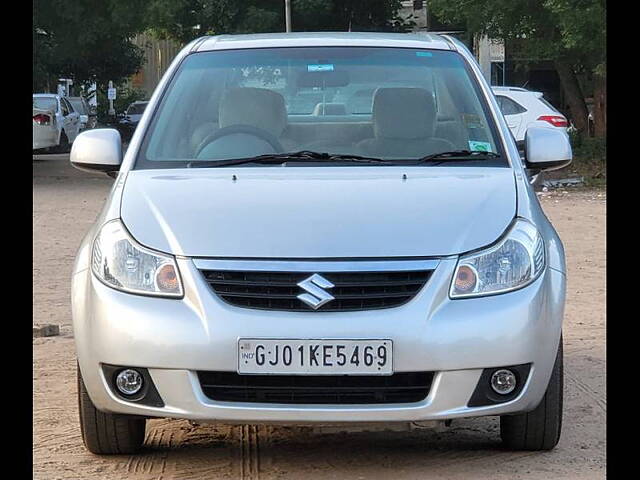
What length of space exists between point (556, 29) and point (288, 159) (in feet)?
68.5

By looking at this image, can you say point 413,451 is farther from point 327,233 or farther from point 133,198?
point 133,198

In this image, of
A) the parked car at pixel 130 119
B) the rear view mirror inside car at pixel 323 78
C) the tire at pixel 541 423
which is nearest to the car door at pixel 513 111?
the rear view mirror inside car at pixel 323 78

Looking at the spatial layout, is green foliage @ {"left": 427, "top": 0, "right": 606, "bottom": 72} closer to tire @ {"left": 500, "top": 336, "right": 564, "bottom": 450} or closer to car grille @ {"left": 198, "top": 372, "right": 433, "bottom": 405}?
tire @ {"left": 500, "top": 336, "right": 564, "bottom": 450}

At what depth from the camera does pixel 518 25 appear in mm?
25328

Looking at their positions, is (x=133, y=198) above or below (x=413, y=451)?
above

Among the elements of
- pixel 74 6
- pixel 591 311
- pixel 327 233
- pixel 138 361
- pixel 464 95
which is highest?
pixel 74 6

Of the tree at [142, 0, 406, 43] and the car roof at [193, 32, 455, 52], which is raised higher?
the tree at [142, 0, 406, 43]

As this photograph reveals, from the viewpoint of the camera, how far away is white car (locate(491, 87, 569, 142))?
21.0m

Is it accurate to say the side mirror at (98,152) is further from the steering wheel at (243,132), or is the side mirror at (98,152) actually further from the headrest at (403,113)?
the headrest at (403,113)

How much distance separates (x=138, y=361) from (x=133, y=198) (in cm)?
73

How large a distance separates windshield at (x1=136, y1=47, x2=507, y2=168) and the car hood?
12.8 inches

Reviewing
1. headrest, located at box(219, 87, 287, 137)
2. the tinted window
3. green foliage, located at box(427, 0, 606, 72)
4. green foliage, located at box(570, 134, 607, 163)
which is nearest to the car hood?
headrest, located at box(219, 87, 287, 137)

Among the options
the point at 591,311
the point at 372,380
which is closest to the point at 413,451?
the point at 372,380
